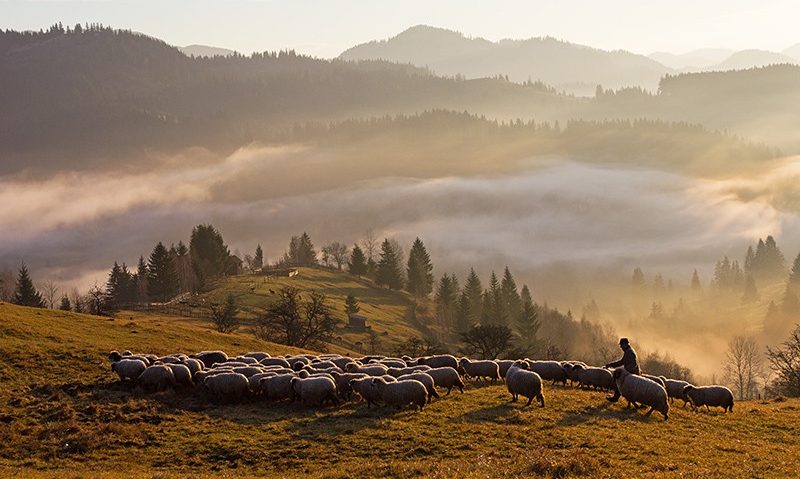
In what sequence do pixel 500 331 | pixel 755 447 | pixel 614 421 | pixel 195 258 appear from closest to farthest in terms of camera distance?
pixel 755 447, pixel 614 421, pixel 500 331, pixel 195 258

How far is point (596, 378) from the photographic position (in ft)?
140

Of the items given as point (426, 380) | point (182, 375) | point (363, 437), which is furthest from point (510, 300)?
point (363, 437)

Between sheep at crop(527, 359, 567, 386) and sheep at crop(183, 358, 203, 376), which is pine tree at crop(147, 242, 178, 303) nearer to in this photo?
sheep at crop(183, 358, 203, 376)

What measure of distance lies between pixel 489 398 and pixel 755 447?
13.6 metres

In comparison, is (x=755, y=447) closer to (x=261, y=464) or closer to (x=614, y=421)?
(x=614, y=421)

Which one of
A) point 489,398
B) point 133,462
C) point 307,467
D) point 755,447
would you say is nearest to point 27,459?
point 133,462

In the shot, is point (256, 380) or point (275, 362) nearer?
point (256, 380)

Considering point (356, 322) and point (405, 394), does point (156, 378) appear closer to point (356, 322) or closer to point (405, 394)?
point (405, 394)

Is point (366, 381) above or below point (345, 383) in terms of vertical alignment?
above

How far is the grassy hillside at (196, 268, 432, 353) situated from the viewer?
146 meters

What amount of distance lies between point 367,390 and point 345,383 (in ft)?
9.52

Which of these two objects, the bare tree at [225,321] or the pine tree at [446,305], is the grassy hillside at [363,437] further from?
the pine tree at [446,305]

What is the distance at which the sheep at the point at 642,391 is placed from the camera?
110 feet

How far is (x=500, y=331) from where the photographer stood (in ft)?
323
